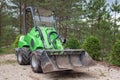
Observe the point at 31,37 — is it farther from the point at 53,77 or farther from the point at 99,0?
the point at 99,0

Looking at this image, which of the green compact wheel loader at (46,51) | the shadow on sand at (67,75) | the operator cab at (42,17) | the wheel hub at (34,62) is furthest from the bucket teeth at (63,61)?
the operator cab at (42,17)

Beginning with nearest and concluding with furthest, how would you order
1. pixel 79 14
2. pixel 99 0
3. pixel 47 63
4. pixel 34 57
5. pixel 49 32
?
pixel 47 63 → pixel 34 57 → pixel 49 32 → pixel 79 14 → pixel 99 0

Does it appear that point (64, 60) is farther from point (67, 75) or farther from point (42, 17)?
point (42, 17)

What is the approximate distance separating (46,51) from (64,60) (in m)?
0.67

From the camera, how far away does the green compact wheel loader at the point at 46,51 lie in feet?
20.9

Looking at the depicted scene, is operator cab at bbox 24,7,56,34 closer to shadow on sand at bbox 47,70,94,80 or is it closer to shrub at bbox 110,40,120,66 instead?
shadow on sand at bbox 47,70,94,80

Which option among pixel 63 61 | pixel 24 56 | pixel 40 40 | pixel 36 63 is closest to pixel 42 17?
pixel 40 40

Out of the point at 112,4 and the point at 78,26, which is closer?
the point at 78,26

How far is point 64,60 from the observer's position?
664 centimetres

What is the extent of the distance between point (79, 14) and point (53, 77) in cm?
1285

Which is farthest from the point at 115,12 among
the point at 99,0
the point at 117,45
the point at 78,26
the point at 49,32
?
the point at 49,32

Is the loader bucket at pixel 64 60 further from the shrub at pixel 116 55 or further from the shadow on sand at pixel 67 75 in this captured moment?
the shrub at pixel 116 55

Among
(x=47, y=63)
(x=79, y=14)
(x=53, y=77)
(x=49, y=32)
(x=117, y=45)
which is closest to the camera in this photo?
(x=47, y=63)

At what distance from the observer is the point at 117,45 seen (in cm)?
906
